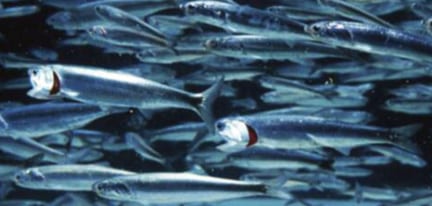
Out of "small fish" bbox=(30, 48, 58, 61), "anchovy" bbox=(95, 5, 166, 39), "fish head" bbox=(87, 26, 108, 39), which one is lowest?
"small fish" bbox=(30, 48, 58, 61)

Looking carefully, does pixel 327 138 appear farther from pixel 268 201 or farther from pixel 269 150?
pixel 268 201

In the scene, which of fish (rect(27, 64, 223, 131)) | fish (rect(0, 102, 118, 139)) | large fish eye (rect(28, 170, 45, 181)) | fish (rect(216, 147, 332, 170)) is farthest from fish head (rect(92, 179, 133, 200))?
fish (rect(216, 147, 332, 170))

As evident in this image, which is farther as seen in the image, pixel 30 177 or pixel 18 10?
pixel 18 10

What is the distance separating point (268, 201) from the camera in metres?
15.2

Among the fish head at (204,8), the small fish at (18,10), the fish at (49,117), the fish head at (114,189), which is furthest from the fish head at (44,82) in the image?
the small fish at (18,10)

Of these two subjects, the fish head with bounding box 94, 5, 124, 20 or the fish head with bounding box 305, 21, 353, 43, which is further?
the fish head with bounding box 94, 5, 124, 20

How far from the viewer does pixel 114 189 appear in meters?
5.17

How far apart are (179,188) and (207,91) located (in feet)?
2.73

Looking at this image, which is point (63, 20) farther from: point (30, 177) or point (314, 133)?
point (314, 133)

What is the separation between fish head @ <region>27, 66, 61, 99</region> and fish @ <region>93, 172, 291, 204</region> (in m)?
1.20

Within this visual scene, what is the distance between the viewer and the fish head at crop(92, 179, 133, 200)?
511 cm

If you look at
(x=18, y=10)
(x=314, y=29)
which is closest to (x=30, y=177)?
(x=314, y=29)

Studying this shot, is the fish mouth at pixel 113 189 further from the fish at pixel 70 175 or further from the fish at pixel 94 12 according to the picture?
the fish at pixel 94 12

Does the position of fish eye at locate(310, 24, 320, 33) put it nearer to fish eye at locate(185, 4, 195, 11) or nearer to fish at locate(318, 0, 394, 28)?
fish at locate(318, 0, 394, 28)
